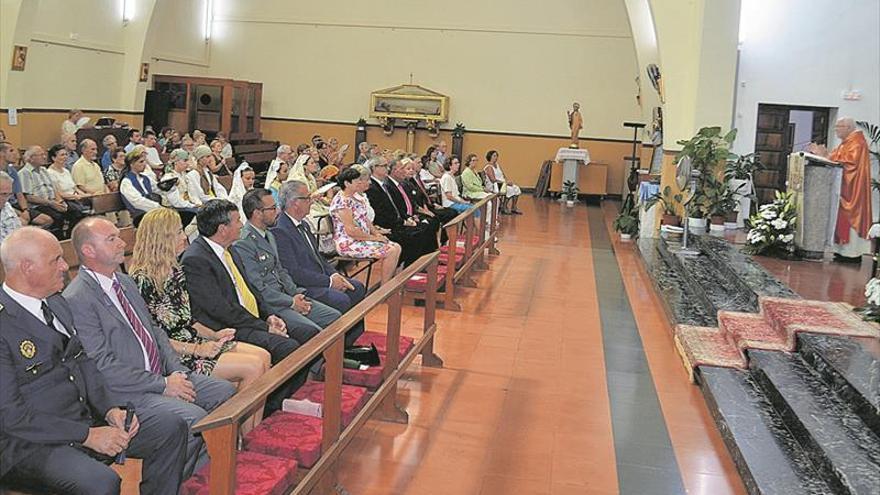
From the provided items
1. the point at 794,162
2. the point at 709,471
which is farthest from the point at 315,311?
the point at 794,162

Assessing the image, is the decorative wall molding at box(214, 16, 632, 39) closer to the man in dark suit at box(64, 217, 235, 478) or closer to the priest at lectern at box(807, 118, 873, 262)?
the priest at lectern at box(807, 118, 873, 262)

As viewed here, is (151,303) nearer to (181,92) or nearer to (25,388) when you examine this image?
(25,388)

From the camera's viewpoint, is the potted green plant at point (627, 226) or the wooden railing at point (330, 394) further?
the potted green plant at point (627, 226)

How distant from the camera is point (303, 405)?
3.78 meters

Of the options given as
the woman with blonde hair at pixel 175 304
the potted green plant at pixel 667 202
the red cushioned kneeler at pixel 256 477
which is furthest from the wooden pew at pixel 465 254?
the red cushioned kneeler at pixel 256 477

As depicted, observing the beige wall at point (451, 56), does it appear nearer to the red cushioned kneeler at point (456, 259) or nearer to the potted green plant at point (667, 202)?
the potted green plant at point (667, 202)

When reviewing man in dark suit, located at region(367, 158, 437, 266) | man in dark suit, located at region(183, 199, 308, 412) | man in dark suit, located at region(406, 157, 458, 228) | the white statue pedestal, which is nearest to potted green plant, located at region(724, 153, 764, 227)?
man in dark suit, located at region(406, 157, 458, 228)

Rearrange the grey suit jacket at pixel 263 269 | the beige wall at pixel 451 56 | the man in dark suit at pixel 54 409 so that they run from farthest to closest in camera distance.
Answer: the beige wall at pixel 451 56, the grey suit jacket at pixel 263 269, the man in dark suit at pixel 54 409

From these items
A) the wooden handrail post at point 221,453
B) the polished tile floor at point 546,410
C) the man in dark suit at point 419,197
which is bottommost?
the polished tile floor at point 546,410

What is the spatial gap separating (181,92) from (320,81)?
3.58 m

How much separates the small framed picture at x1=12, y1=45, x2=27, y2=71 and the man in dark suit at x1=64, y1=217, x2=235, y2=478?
31.0ft

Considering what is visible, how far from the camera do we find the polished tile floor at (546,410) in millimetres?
3893

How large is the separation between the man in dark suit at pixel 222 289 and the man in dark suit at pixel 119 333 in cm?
60

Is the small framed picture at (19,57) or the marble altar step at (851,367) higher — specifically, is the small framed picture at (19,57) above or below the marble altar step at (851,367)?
above
